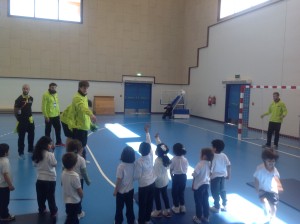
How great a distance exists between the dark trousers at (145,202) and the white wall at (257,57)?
9.65 meters

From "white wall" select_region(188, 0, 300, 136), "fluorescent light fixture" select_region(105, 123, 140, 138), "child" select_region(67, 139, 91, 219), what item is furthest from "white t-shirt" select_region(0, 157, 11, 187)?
"white wall" select_region(188, 0, 300, 136)

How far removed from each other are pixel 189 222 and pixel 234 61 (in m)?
13.0

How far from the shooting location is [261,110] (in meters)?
13.7

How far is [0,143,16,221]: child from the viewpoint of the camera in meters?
3.86

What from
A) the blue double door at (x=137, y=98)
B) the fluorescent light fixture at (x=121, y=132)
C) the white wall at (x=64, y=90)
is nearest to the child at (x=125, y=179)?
the fluorescent light fixture at (x=121, y=132)

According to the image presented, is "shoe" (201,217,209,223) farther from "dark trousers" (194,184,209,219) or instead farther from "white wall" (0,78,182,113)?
"white wall" (0,78,182,113)

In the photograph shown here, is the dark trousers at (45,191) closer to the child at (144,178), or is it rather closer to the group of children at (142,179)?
the group of children at (142,179)

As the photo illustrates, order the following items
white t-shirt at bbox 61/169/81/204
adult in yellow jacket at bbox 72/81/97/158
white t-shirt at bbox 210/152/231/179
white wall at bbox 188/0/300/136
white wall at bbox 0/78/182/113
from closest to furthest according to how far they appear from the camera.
Result: white t-shirt at bbox 61/169/81/204, white t-shirt at bbox 210/152/231/179, adult in yellow jacket at bbox 72/81/97/158, white wall at bbox 188/0/300/136, white wall at bbox 0/78/182/113

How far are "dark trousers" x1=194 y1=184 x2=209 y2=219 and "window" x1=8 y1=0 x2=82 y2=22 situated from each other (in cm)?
1758

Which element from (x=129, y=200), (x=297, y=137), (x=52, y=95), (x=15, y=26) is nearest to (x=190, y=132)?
(x=297, y=137)

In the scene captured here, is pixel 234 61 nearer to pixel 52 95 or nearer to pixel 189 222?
pixel 52 95

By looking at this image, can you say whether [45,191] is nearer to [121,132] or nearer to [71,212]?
[71,212]

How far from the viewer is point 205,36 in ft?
61.4

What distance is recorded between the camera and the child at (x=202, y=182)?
13.6 ft
